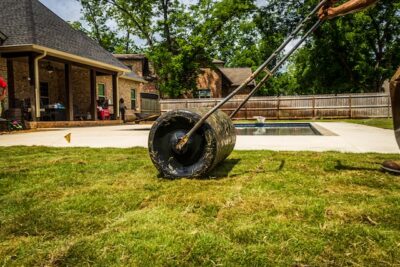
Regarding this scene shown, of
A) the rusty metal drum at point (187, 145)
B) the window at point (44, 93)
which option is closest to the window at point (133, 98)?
the window at point (44, 93)

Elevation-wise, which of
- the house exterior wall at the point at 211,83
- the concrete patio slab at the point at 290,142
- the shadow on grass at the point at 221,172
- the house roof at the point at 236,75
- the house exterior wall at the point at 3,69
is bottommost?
the shadow on grass at the point at 221,172

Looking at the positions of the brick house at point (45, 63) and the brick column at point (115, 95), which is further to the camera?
the brick column at point (115, 95)

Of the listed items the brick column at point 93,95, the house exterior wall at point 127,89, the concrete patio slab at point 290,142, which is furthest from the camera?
the house exterior wall at point 127,89

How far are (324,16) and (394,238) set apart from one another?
7.80ft

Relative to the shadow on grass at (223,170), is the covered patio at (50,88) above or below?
above

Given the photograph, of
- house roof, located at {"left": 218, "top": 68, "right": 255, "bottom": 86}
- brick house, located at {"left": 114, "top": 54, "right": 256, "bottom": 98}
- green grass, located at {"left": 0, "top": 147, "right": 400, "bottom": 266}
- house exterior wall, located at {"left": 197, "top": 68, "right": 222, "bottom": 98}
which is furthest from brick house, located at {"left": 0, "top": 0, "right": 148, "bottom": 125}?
house roof, located at {"left": 218, "top": 68, "right": 255, "bottom": 86}

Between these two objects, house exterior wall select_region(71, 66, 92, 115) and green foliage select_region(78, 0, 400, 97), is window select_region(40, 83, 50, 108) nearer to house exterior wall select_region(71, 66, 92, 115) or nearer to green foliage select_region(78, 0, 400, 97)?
house exterior wall select_region(71, 66, 92, 115)

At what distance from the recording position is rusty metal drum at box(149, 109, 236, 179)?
10.2 ft

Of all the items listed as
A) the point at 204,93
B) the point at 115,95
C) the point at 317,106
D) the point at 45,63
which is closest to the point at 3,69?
the point at 45,63

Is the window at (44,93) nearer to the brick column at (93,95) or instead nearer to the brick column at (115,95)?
the brick column at (93,95)

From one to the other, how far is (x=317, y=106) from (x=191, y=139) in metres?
20.9

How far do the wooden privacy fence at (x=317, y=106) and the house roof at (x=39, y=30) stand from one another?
8.05 metres

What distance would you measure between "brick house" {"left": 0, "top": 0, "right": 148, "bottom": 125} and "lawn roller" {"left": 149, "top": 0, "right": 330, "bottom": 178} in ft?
36.5

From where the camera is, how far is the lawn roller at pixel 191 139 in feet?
10.2
